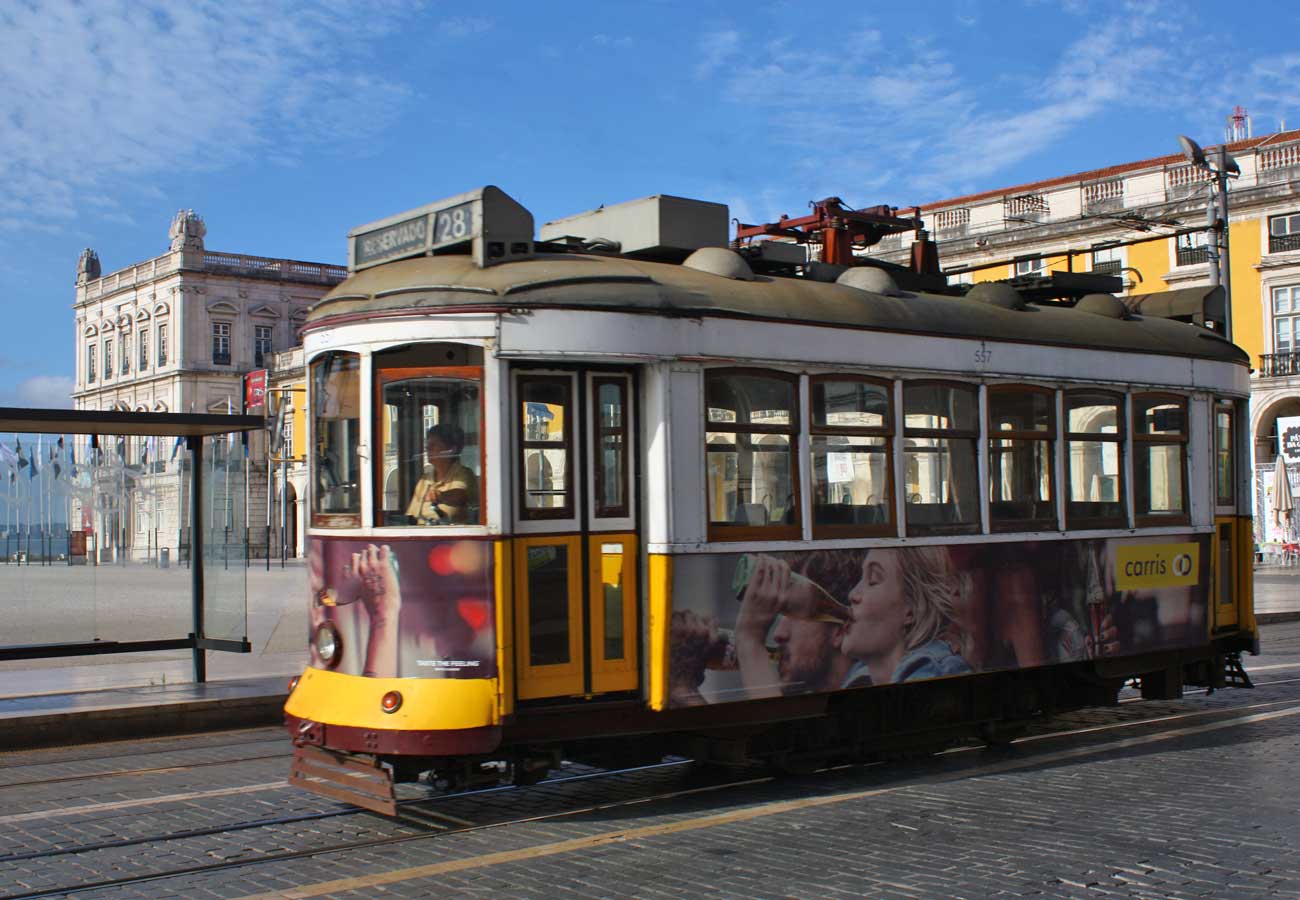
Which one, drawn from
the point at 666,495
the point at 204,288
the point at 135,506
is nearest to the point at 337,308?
the point at 666,495

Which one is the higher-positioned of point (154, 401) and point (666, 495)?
point (154, 401)

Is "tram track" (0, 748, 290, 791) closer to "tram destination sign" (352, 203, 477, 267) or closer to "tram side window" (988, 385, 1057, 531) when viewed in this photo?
"tram destination sign" (352, 203, 477, 267)

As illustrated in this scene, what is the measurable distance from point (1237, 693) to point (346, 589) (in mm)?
9357

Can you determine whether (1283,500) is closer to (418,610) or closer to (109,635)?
(109,635)

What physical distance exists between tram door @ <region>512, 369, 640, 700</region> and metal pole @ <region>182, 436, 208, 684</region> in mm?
7470

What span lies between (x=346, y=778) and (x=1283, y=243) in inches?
1780

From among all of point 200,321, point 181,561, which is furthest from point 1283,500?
point 200,321

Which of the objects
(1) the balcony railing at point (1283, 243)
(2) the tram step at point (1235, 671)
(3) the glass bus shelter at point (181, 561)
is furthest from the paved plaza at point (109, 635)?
(1) the balcony railing at point (1283, 243)

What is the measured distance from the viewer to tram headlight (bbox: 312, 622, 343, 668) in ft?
26.2

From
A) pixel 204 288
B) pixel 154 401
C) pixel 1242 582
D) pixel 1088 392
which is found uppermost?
pixel 204 288

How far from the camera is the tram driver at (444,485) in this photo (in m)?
7.75

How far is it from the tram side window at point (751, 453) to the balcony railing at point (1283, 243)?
42.6m

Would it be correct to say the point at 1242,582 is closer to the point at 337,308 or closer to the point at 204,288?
the point at 337,308

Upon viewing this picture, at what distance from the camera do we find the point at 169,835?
7.60 metres
